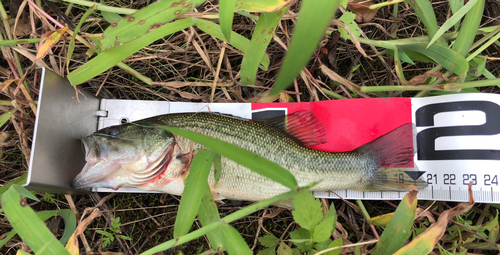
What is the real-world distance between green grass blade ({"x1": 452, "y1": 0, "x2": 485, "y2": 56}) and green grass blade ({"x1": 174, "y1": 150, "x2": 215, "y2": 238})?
1.91 m

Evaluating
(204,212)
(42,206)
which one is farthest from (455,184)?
(42,206)

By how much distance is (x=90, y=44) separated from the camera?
237cm

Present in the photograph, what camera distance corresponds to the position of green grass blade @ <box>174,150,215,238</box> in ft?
5.32

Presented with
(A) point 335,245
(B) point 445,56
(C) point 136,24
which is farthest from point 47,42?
(B) point 445,56

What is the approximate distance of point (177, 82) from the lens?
2.58 meters

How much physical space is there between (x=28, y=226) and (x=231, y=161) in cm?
117

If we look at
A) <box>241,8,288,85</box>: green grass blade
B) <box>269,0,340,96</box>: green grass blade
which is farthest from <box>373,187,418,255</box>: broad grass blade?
<box>269,0,340,96</box>: green grass blade

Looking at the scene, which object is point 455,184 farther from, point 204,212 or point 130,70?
point 130,70

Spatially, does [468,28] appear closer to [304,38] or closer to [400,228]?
[400,228]

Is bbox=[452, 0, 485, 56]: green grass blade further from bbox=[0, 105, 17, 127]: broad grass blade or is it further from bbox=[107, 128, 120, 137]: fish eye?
bbox=[0, 105, 17, 127]: broad grass blade

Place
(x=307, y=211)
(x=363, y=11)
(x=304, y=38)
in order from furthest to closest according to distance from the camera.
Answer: (x=363, y=11) < (x=307, y=211) < (x=304, y=38)

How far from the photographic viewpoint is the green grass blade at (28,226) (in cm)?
169

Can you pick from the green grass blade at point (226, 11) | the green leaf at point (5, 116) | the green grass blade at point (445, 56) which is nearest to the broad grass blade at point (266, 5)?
the green grass blade at point (226, 11)

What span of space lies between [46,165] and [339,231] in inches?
84.2
